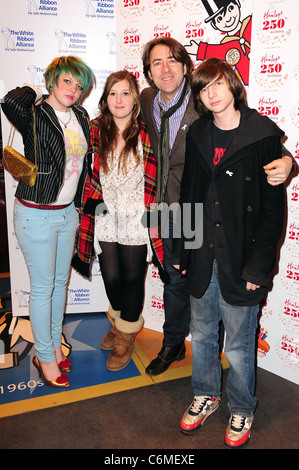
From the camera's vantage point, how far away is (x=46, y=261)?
2.34m

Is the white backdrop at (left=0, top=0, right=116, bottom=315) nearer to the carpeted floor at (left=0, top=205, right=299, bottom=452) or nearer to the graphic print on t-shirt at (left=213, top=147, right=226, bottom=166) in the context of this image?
the graphic print on t-shirt at (left=213, top=147, right=226, bottom=166)

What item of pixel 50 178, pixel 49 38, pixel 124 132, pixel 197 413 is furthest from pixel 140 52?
pixel 197 413

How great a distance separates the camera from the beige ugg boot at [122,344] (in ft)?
9.18

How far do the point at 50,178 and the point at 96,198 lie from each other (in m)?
0.36

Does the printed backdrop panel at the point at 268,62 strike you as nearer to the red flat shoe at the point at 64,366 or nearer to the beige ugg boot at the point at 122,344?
the beige ugg boot at the point at 122,344

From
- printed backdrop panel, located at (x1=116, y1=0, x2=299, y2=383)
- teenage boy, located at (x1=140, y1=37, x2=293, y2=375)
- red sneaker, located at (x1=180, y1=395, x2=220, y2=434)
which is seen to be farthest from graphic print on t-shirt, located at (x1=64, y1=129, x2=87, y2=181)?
red sneaker, located at (x1=180, y1=395, x2=220, y2=434)

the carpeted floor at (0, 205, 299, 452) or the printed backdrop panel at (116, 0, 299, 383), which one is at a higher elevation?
the printed backdrop panel at (116, 0, 299, 383)

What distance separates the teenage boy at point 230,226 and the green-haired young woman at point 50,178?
72cm

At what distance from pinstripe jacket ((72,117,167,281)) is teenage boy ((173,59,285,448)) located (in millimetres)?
360

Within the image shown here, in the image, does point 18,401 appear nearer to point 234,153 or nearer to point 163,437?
point 163,437

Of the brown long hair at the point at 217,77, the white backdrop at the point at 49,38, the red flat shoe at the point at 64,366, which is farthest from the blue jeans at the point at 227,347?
the white backdrop at the point at 49,38

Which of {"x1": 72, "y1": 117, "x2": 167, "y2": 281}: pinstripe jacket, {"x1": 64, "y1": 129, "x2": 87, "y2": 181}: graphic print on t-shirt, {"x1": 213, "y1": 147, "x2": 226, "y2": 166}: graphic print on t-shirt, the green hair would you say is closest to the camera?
{"x1": 213, "y1": 147, "x2": 226, "y2": 166}: graphic print on t-shirt

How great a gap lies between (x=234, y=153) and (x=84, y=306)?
2390 mm

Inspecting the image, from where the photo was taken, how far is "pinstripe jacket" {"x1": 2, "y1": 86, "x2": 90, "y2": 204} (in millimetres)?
2182
